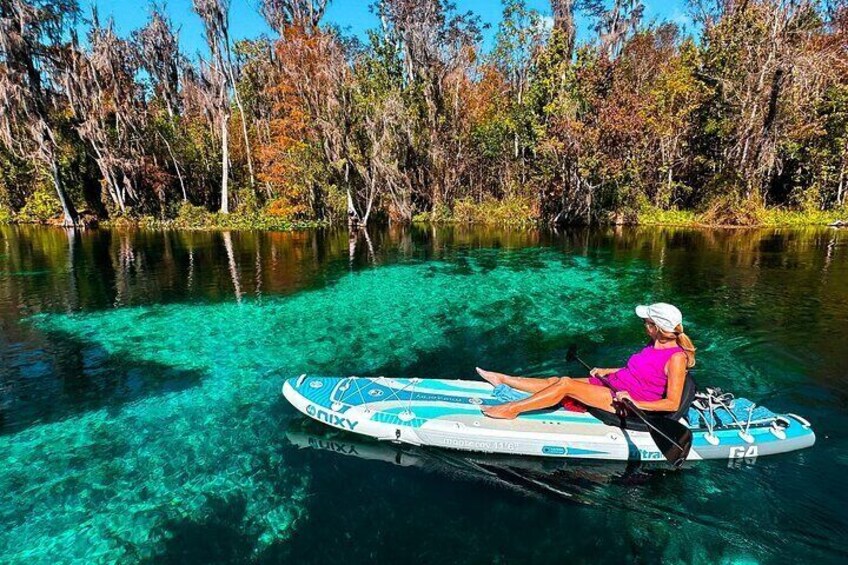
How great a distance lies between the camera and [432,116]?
125 ft

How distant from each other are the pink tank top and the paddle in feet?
0.71

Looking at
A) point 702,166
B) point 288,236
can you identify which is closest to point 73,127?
point 288,236

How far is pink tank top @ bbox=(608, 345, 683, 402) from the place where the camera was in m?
6.02

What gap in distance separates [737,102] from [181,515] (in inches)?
1508

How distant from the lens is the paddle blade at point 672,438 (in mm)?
5832

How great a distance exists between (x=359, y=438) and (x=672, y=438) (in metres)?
4.18

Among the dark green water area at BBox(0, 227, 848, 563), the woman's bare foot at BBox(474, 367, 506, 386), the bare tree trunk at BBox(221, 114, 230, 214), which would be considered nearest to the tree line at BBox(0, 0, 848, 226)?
the bare tree trunk at BBox(221, 114, 230, 214)

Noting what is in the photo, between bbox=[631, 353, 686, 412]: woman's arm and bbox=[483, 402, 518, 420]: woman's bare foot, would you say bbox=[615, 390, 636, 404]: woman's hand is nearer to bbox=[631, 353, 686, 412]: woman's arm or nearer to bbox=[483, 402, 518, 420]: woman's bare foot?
bbox=[631, 353, 686, 412]: woman's arm

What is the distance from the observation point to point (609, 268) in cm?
1923

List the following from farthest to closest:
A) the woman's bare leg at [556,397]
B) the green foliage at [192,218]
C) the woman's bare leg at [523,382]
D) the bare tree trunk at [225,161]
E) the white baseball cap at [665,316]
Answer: the green foliage at [192,218] → the bare tree trunk at [225,161] → the woman's bare leg at [523,382] → the woman's bare leg at [556,397] → the white baseball cap at [665,316]

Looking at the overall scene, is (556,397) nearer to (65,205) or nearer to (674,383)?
(674,383)

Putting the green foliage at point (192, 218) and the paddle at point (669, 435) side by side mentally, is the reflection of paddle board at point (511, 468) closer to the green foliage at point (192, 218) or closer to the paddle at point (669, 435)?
the paddle at point (669, 435)

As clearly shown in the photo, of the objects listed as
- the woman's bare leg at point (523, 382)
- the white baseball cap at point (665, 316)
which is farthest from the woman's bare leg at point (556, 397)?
the white baseball cap at point (665, 316)

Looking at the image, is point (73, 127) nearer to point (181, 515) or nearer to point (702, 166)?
point (181, 515)
